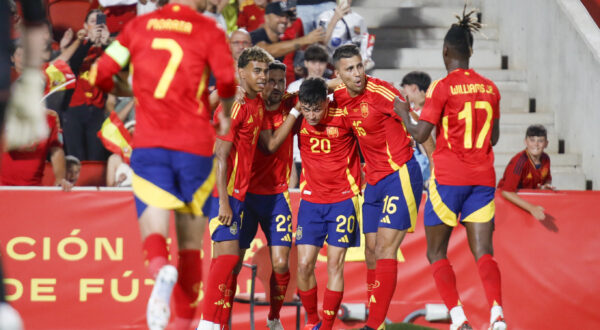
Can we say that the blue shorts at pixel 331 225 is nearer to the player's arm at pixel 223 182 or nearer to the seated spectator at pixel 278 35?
the player's arm at pixel 223 182

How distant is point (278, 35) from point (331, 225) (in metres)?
4.57

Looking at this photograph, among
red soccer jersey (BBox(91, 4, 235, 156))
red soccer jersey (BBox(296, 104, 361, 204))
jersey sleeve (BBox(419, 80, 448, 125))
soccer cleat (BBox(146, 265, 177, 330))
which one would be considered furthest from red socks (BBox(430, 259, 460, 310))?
soccer cleat (BBox(146, 265, 177, 330))

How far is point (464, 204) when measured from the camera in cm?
786

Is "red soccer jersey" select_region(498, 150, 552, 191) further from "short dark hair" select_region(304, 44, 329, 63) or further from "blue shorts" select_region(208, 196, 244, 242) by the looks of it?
"blue shorts" select_region(208, 196, 244, 242)

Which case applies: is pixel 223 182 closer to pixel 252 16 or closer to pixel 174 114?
pixel 174 114

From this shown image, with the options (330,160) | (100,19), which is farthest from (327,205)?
(100,19)

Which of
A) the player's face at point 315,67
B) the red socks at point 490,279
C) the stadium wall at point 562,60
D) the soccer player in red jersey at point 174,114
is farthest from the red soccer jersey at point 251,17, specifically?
the soccer player in red jersey at point 174,114

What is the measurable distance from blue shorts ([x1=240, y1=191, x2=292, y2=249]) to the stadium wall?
18.5 feet

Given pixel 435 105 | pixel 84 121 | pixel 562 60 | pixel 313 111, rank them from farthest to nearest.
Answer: pixel 562 60 → pixel 84 121 → pixel 313 111 → pixel 435 105

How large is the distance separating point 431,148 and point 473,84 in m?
1.21

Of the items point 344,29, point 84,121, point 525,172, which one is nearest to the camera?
point 525,172

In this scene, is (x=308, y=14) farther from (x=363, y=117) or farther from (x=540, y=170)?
(x=363, y=117)

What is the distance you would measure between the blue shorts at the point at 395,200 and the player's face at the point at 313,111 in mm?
849

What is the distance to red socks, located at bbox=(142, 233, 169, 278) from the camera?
5.30 m
